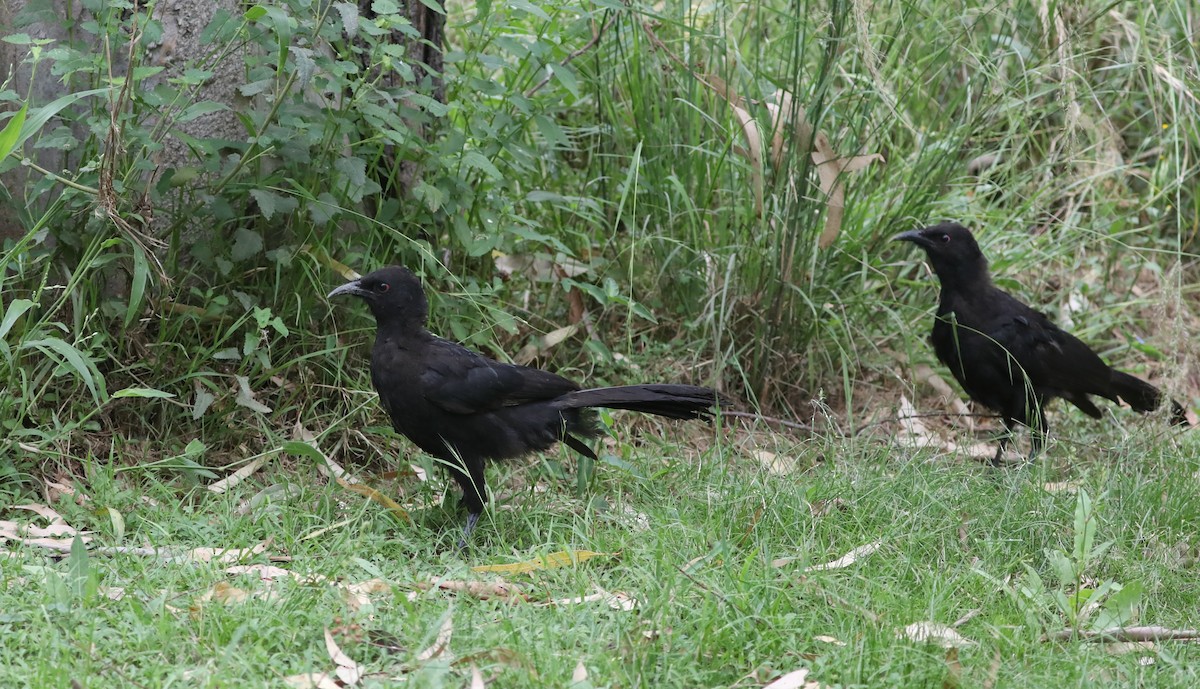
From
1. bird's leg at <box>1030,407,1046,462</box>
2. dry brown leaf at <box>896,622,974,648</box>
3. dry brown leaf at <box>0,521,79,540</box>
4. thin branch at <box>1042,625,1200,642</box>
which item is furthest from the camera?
bird's leg at <box>1030,407,1046,462</box>

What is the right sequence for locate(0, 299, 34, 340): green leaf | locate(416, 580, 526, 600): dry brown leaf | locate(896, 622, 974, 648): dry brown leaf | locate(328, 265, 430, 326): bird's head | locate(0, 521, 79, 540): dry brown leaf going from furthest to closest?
locate(328, 265, 430, 326): bird's head → locate(0, 299, 34, 340): green leaf → locate(0, 521, 79, 540): dry brown leaf → locate(416, 580, 526, 600): dry brown leaf → locate(896, 622, 974, 648): dry brown leaf

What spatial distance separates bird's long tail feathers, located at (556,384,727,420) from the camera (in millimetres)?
4082

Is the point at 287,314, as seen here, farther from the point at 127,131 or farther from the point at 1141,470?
the point at 1141,470

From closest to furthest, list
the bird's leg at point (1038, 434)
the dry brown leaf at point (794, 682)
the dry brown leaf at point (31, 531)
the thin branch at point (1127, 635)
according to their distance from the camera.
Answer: the dry brown leaf at point (794, 682) < the thin branch at point (1127, 635) < the dry brown leaf at point (31, 531) < the bird's leg at point (1038, 434)

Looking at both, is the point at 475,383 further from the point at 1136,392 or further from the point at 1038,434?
the point at 1136,392

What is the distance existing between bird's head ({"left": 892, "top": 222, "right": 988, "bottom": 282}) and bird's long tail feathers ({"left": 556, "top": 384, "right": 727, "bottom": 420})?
159cm

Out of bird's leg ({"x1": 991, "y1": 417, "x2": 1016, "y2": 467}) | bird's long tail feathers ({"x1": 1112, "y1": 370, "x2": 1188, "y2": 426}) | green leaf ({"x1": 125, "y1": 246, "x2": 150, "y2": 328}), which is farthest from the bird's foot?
bird's long tail feathers ({"x1": 1112, "y1": 370, "x2": 1188, "y2": 426})

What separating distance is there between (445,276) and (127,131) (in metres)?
1.36

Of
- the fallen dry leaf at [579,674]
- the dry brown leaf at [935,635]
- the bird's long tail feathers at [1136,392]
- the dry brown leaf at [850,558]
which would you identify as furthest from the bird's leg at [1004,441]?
the fallen dry leaf at [579,674]

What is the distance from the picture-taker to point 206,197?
4281mm

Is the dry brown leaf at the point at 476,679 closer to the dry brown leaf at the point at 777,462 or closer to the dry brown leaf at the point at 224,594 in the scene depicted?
the dry brown leaf at the point at 224,594

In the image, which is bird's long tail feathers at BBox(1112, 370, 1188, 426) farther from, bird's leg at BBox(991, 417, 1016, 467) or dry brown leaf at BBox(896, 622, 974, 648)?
dry brown leaf at BBox(896, 622, 974, 648)

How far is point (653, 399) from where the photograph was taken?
4.08 meters

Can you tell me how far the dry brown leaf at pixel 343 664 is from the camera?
2779 millimetres
